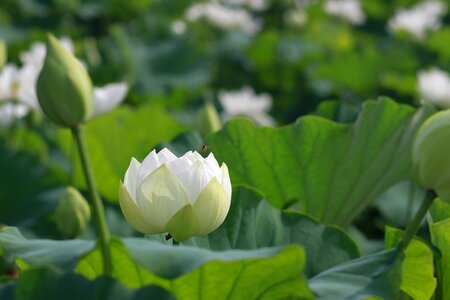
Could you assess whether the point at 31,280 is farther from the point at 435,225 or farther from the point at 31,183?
the point at 31,183

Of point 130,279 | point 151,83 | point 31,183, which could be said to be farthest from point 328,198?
point 151,83

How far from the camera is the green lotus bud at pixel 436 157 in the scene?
2.93 feet

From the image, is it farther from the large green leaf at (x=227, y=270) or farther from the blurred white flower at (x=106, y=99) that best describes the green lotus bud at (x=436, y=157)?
the blurred white flower at (x=106, y=99)

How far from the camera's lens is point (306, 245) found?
1043 millimetres

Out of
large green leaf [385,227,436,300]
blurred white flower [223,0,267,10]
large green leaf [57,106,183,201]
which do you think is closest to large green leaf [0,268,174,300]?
large green leaf [385,227,436,300]

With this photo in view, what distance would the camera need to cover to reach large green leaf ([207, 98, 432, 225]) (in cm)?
125

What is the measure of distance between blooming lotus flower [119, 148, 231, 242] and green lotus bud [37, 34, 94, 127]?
0.12 metres

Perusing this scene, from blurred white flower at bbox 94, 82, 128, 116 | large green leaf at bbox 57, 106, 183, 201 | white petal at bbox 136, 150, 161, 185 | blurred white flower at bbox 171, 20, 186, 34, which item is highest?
white petal at bbox 136, 150, 161, 185

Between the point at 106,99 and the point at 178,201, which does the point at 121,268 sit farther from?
the point at 106,99

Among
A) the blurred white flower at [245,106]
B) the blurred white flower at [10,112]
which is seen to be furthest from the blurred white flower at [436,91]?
the blurred white flower at [10,112]

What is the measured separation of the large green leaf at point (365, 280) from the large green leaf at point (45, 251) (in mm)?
201

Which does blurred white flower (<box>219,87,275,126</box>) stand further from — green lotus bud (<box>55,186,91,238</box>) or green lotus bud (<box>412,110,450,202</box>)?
green lotus bud (<box>412,110,450,202</box>)

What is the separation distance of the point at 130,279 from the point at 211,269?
0.31 feet

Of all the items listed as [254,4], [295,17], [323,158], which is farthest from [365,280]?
[254,4]
